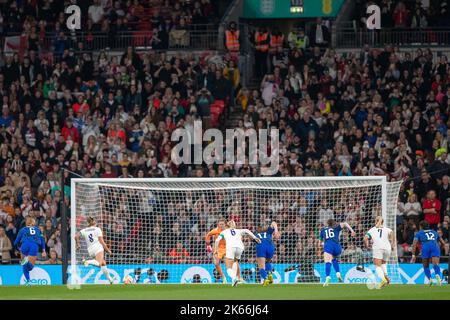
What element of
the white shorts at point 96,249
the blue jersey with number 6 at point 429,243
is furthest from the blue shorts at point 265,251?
the white shorts at point 96,249

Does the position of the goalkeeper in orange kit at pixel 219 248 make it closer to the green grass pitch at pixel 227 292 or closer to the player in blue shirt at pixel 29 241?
the green grass pitch at pixel 227 292

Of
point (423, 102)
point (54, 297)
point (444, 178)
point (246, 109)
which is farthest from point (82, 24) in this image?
point (54, 297)

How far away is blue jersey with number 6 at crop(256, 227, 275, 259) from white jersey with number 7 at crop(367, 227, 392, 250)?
8.44ft

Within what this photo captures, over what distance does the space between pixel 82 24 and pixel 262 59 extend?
619cm

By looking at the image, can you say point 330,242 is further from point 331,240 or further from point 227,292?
point 227,292

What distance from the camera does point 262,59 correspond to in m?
38.5

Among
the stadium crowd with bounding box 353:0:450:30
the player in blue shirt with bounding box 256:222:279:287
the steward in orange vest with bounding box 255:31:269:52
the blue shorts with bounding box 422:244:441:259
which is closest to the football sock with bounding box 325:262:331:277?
the player in blue shirt with bounding box 256:222:279:287

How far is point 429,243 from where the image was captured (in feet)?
95.5

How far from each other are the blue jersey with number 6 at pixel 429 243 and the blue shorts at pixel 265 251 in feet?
11.2

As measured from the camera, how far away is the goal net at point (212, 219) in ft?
103

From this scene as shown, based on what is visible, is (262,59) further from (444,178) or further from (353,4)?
(444,178)

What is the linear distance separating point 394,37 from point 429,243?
11.2 metres

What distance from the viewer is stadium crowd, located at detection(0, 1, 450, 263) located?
3197 cm

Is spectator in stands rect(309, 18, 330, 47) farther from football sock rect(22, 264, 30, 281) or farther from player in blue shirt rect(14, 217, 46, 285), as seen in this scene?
football sock rect(22, 264, 30, 281)
